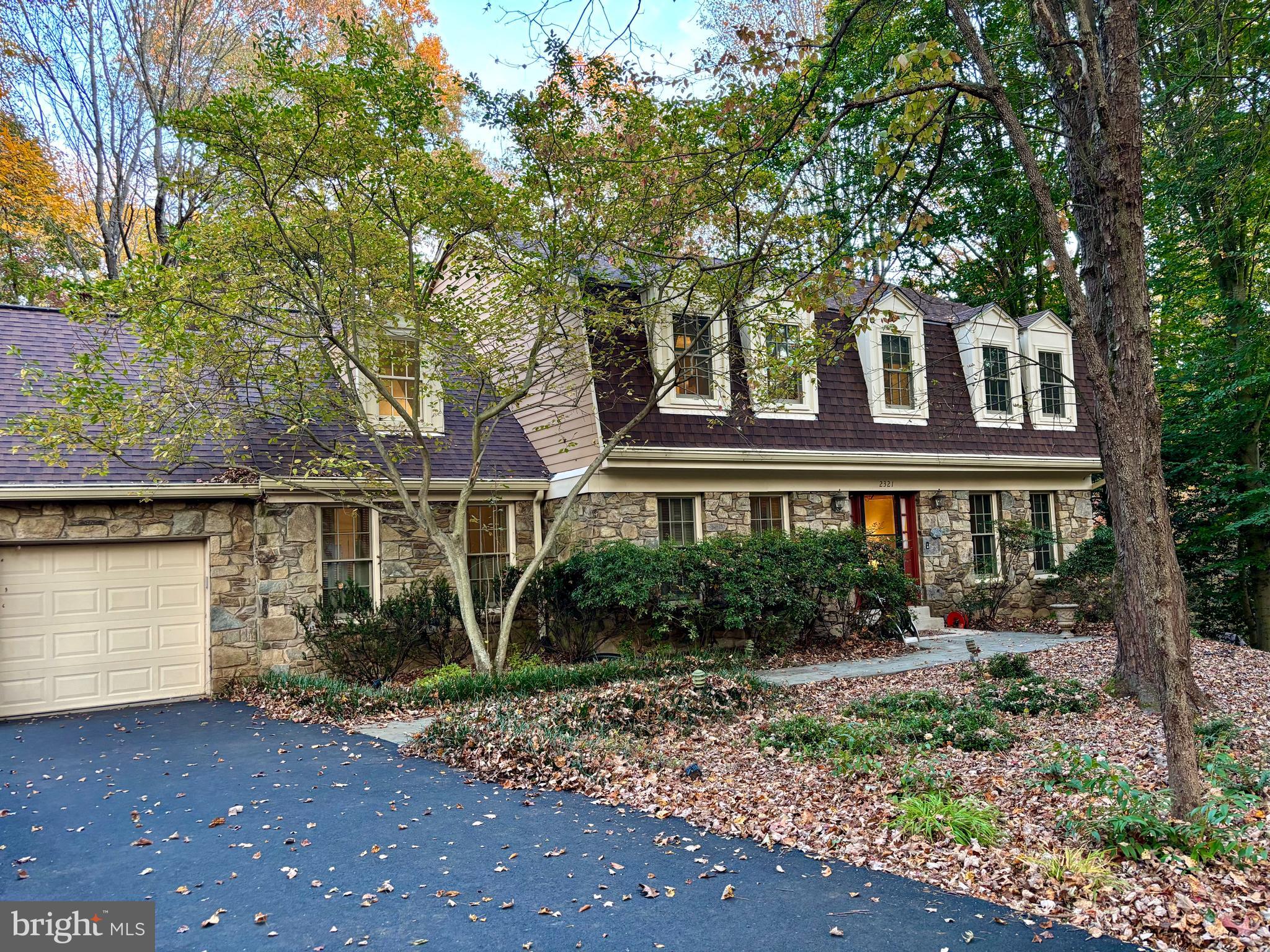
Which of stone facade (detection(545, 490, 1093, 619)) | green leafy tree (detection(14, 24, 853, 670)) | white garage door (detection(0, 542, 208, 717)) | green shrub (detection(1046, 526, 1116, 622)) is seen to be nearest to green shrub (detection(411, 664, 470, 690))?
green leafy tree (detection(14, 24, 853, 670))

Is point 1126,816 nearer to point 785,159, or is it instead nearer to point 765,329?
point 765,329

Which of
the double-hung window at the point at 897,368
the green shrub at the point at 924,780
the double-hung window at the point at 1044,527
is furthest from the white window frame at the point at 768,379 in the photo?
the double-hung window at the point at 1044,527

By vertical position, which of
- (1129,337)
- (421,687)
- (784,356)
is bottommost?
(421,687)

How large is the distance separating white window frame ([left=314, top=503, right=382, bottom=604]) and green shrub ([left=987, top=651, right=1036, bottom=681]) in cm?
751

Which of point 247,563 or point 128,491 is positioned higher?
point 128,491

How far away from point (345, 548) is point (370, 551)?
32 cm

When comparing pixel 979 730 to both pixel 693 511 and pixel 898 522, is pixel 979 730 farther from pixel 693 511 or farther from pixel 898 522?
pixel 898 522

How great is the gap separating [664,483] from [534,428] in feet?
6.89

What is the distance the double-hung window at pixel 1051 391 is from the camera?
16594mm

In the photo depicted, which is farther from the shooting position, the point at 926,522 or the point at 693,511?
the point at 926,522

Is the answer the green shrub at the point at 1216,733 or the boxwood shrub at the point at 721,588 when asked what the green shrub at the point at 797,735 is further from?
the boxwood shrub at the point at 721,588

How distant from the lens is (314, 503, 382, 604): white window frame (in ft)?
37.3

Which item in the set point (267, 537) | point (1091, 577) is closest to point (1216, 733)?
point (1091, 577)

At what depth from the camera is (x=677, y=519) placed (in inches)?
516
